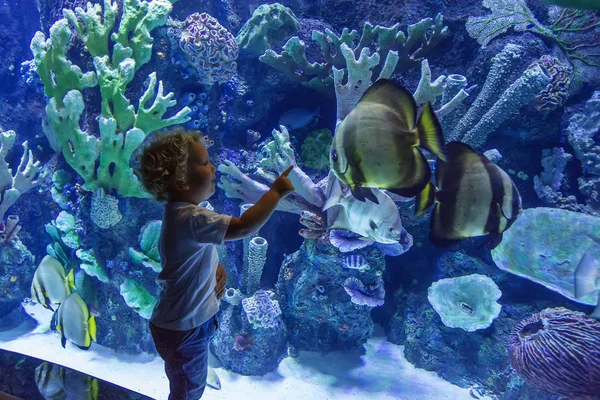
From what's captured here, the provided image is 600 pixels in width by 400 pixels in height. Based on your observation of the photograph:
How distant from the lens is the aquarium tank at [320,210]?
11.0ft

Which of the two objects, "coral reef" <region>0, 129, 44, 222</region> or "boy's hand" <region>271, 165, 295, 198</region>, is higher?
"boy's hand" <region>271, 165, 295, 198</region>

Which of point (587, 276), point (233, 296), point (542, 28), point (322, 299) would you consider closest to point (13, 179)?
point (233, 296)

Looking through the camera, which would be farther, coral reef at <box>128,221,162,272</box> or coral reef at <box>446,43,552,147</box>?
coral reef at <box>128,221,162,272</box>

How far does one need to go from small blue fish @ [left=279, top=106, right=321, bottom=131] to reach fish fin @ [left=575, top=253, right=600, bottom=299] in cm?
310

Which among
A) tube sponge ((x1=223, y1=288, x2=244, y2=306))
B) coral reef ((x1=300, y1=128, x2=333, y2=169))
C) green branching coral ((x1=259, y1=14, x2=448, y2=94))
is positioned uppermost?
green branching coral ((x1=259, y1=14, x2=448, y2=94))

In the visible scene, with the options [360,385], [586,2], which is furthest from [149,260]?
[586,2]

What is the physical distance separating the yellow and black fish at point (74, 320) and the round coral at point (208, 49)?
2849mm

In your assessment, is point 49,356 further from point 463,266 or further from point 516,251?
point 516,251

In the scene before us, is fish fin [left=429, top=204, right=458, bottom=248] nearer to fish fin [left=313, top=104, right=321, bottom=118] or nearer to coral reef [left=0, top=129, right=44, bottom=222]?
fish fin [left=313, top=104, right=321, bottom=118]

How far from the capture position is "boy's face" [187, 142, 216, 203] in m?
1.52

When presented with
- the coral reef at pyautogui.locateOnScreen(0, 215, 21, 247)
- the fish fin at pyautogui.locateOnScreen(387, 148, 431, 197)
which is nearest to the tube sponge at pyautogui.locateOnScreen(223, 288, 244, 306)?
the fish fin at pyautogui.locateOnScreen(387, 148, 431, 197)

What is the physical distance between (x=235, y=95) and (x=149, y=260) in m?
2.39

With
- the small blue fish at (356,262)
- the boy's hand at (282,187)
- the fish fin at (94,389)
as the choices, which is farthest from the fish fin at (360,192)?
the small blue fish at (356,262)

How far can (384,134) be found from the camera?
137cm
